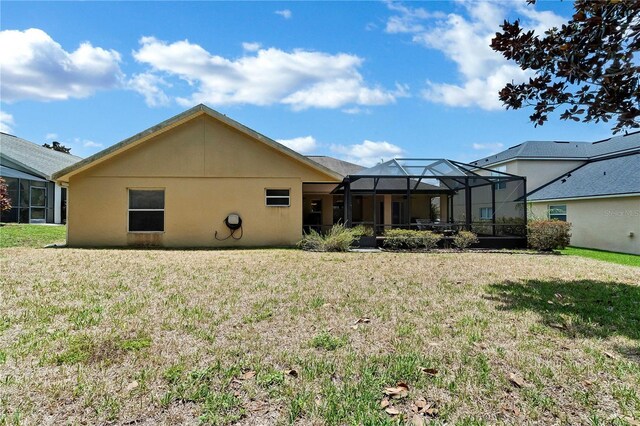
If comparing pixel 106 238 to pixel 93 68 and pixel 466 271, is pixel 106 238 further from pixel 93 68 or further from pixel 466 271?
pixel 466 271

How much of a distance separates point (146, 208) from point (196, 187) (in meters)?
2.26

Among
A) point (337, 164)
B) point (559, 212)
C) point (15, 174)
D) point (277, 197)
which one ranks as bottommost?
point (559, 212)

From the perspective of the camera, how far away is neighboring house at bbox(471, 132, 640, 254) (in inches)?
648

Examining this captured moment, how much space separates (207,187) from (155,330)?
1093 centimetres

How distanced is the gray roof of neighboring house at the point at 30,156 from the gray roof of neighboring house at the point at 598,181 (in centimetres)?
3060

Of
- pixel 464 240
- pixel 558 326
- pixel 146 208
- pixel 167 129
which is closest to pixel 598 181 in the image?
pixel 464 240

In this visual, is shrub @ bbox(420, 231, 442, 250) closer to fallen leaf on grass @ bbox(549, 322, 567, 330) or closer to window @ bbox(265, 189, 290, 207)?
window @ bbox(265, 189, 290, 207)

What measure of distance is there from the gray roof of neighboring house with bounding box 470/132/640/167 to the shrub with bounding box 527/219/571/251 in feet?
38.6

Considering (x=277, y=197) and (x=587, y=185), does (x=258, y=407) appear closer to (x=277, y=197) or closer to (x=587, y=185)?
(x=277, y=197)

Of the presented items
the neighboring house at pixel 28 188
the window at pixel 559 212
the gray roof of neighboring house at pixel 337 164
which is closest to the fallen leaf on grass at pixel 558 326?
the gray roof of neighboring house at pixel 337 164

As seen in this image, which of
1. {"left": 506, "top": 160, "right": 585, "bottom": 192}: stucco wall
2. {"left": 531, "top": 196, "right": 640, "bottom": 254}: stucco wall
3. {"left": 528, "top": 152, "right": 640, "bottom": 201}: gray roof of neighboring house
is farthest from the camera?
{"left": 506, "top": 160, "right": 585, "bottom": 192}: stucco wall

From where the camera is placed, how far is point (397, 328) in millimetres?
4469

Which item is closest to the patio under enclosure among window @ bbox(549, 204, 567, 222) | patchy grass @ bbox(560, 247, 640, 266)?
patchy grass @ bbox(560, 247, 640, 266)

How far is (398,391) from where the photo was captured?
2896mm
